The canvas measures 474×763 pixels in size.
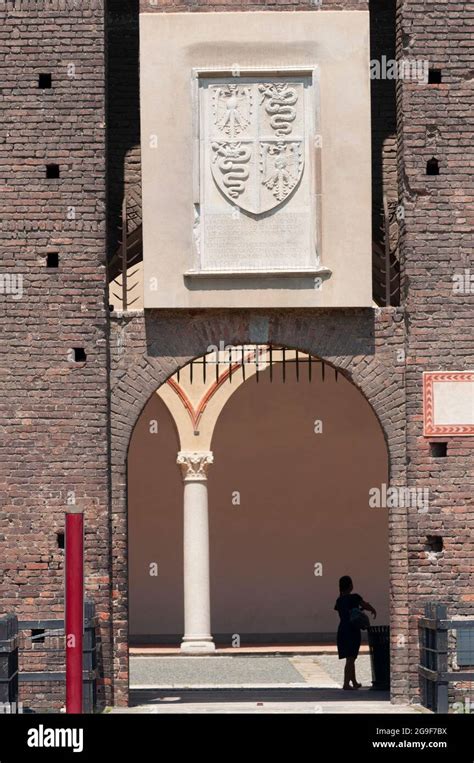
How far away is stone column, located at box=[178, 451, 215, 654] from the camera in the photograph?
23609 mm

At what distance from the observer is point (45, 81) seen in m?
15.6

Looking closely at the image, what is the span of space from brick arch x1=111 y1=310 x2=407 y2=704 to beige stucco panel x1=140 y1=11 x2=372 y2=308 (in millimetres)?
221

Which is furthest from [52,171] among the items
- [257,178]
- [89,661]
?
[89,661]

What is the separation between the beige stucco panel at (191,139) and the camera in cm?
1551

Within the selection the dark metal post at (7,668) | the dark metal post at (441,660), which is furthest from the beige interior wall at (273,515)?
the dark metal post at (7,668)

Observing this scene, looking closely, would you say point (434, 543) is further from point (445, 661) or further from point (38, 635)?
point (38, 635)

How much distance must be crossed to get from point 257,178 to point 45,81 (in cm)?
202

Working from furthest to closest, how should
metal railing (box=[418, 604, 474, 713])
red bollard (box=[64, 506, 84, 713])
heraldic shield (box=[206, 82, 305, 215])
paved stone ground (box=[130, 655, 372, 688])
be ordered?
paved stone ground (box=[130, 655, 372, 688]) → heraldic shield (box=[206, 82, 305, 215]) → metal railing (box=[418, 604, 474, 713]) → red bollard (box=[64, 506, 84, 713])

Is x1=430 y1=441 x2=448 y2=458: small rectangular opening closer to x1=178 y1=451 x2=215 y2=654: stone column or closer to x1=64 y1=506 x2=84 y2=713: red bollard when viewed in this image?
x1=64 y1=506 x2=84 y2=713: red bollard

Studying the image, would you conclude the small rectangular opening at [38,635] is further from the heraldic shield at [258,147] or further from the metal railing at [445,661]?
the heraldic shield at [258,147]

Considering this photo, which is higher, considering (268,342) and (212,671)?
(268,342)

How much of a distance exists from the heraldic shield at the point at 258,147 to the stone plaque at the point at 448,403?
6.63 ft

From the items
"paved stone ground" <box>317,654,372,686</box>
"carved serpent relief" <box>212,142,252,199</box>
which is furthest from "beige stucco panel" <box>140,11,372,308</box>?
"paved stone ground" <box>317,654,372,686</box>

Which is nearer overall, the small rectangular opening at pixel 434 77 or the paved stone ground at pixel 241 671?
the small rectangular opening at pixel 434 77
